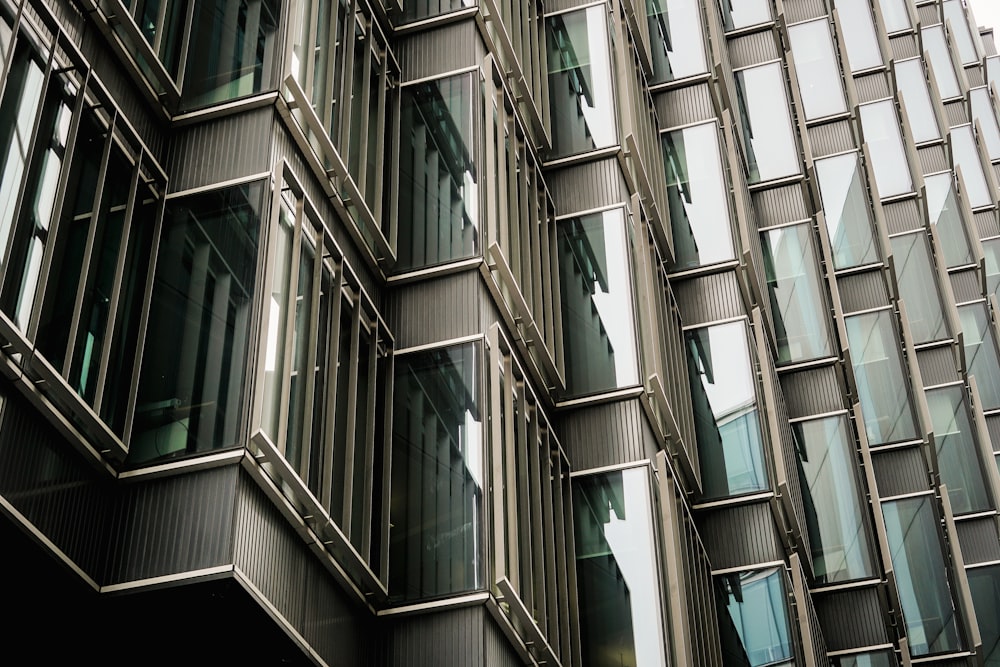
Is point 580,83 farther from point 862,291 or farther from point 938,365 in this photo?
point 938,365

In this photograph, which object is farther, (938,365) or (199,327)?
(938,365)

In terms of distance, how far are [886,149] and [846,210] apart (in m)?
8.52

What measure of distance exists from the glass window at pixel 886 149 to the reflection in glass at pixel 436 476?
112ft

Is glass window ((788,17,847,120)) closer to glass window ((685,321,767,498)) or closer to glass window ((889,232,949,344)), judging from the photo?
glass window ((889,232,949,344))

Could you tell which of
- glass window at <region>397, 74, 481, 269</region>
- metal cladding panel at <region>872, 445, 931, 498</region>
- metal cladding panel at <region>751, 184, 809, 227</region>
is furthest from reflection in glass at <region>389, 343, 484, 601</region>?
metal cladding panel at <region>872, 445, 931, 498</region>

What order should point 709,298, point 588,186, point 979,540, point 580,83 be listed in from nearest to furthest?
point 588,186 < point 580,83 < point 709,298 < point 979,540

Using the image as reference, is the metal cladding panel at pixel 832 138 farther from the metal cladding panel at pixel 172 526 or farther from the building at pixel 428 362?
the metal cladding panel at pixel 172 526

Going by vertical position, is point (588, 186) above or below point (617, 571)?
above

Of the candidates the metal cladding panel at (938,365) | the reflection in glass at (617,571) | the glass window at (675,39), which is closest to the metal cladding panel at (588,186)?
the reflection in glass at (617,571)

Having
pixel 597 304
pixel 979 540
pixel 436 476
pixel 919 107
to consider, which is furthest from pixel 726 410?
pixel 919 107

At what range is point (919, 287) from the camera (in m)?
48.3

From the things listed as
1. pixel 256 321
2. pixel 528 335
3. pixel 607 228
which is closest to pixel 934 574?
pixel 607 228

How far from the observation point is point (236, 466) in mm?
13773

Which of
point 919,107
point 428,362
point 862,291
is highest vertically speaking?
point 919,107
